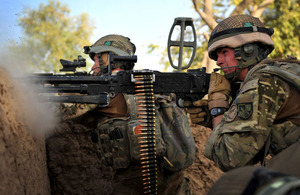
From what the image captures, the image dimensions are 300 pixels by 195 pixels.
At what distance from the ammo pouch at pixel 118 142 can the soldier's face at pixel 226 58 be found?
142cm

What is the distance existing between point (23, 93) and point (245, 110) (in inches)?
74.6

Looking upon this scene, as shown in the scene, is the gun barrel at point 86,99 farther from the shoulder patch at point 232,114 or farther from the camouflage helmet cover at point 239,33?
the shoulder patch at point 232,114

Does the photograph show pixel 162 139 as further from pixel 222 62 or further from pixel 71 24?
pixel 71 24

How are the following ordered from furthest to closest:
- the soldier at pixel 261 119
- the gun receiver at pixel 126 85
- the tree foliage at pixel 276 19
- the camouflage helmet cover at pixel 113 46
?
1. the tree foliage at pixel 276 19
2. the camouflage helmet cover at pixel 113 46
3. the gun receiver at pixel 126 85
4. the soldier at pixel 261 119

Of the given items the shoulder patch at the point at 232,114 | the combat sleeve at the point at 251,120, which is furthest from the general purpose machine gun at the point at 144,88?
the combat sleeve at the point at 251,120

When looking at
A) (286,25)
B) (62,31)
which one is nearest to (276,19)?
(286,25)

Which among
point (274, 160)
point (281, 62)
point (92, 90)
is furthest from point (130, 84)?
point (274, 160)

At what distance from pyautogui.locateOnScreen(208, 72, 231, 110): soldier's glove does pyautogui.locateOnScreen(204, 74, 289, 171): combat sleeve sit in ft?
2.98

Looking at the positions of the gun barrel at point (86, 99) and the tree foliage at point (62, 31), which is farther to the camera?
the tree foliage at point (62, 31)

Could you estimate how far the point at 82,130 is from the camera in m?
5.43

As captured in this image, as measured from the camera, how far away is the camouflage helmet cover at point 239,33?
3.76 metres

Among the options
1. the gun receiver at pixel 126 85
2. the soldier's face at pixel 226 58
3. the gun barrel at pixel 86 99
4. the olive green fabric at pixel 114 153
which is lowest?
the olive green fabric at pixel 114 153

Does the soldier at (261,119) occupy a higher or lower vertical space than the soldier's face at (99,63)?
lower

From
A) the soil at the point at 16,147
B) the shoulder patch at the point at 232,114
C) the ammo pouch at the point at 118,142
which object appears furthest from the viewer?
the ammo pouch at the point at 118,142
